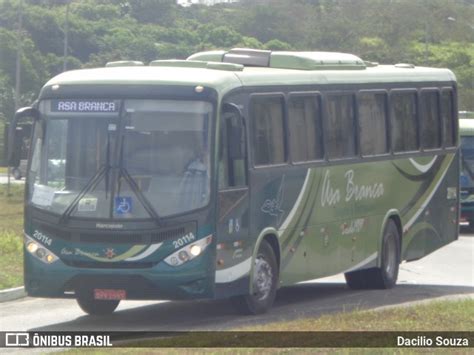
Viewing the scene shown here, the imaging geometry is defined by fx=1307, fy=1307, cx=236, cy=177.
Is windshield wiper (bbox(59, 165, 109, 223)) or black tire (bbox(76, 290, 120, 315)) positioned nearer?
windshield wiper (bbox(59, 165, 109, 223))

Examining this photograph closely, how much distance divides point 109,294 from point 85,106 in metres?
2.08

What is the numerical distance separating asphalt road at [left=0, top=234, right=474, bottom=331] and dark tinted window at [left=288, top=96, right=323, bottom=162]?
1902 mm

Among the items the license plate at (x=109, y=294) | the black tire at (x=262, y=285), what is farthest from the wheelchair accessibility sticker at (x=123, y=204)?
the black tire at (x=262, y=285)

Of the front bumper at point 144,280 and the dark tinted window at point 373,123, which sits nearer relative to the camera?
the front bumper at point 144,280

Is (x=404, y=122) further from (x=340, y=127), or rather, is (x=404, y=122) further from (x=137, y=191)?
(x=137, y=191)

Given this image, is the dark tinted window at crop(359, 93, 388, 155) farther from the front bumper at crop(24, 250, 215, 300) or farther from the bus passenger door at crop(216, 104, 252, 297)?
the front bumper at crop(24, 250, 215, 300)

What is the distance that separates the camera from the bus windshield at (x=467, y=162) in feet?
109

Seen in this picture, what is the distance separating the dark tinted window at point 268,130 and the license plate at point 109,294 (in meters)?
2.40

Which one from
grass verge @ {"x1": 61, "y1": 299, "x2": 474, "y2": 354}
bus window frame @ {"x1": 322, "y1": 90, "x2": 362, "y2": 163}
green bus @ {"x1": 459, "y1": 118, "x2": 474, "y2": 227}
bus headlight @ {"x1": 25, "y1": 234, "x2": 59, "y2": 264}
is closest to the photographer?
grass verge @ {"x1": 61, "y1": 299, "x2": 474, "y2": 354}

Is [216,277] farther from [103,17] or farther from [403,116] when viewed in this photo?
[103,17]

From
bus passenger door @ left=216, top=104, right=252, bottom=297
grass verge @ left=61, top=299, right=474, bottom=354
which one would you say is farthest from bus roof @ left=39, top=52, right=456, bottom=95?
grass verge @ left=61, top=299, right=474, bottom=354

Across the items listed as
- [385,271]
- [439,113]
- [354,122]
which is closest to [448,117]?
[439,113]

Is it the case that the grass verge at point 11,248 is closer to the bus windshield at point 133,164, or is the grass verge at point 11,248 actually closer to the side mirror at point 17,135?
the side mirror at point 17,135

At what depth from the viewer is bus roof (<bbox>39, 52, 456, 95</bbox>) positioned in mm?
14156
